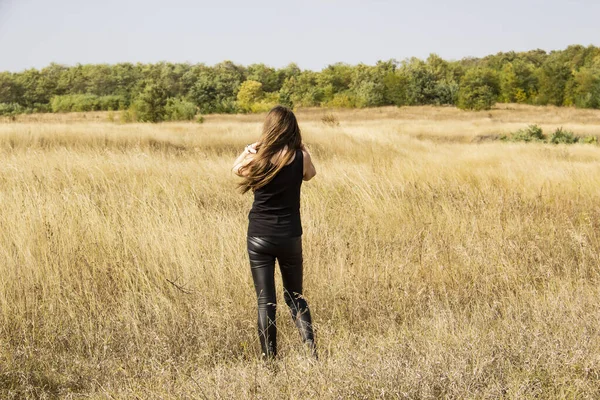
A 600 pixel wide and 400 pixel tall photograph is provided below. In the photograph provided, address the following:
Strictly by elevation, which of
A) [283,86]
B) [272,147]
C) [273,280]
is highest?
[283,86]

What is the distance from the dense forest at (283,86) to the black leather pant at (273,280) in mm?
30766

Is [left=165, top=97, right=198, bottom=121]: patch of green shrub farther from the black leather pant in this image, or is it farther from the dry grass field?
the black leather pant

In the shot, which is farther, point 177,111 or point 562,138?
point 177,111

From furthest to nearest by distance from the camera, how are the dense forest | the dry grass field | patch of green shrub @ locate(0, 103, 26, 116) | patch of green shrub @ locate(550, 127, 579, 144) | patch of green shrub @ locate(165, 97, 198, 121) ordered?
1. the dense forest
2. patch of green shrub @ locate(0, 103, 26, 116)
3. patch of green shrub @ locate(165, 97, 198, 121)
4. patch of green shrub @ locate(550, 127, 579, 144)
5. the dry grass field

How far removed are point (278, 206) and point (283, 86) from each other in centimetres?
7888

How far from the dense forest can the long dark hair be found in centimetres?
3067

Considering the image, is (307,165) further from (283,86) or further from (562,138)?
(283,86)

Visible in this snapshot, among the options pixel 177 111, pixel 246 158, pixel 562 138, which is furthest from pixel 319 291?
pixel 177 111

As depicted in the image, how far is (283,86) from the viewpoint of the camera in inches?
3159

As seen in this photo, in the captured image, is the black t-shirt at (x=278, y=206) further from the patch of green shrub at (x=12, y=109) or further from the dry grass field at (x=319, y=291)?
the patch of green shrub at (x=12, y=109)

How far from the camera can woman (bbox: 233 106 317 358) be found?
11.2 feet

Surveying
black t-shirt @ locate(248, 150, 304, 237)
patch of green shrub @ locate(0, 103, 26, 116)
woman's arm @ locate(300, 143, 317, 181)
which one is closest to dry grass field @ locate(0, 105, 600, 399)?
black t-shirt @ locate(248, 150, 304, 237)

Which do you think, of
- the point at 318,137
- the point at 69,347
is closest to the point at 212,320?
the point at 69,347

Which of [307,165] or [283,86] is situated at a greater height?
[283,86]
